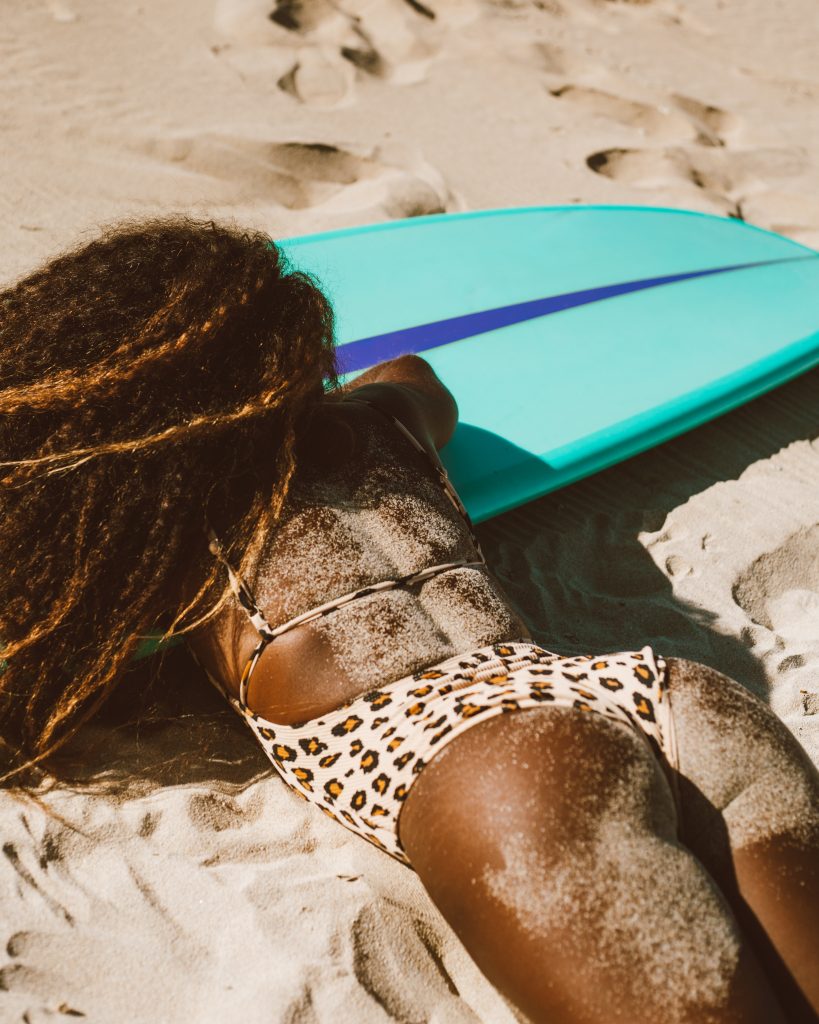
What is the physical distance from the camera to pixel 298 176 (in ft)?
12.3

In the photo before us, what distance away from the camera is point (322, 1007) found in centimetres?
133

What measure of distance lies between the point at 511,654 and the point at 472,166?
332 centimetres

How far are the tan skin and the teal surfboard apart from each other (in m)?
1.19

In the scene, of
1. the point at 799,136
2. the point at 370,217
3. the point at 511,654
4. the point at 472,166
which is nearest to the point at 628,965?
the point at 511,654

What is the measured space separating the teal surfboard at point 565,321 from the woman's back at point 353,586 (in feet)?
2.68

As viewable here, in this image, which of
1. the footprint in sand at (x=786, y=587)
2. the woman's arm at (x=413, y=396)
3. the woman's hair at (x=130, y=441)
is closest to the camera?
the woman's hair at (x=130, y=441)

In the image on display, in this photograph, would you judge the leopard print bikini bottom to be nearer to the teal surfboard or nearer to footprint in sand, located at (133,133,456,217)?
the teal surfboard

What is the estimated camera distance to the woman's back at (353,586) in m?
1.35

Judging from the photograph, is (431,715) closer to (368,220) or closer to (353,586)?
(353,586)

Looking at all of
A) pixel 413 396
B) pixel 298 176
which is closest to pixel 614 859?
pixel 413 396

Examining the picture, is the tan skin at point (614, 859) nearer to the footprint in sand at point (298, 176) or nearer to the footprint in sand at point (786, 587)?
the footprint in sand at point (786, 587)

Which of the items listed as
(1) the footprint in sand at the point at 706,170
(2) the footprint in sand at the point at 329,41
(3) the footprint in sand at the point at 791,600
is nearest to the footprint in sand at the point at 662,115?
(1) the footprint in sand at the point at 706,170

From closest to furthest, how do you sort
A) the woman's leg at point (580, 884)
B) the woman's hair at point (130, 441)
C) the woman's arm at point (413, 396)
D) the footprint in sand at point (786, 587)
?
the woman's leg at point (580, 884), the woman's hair at point (130, 441), the woman's arm at point (413, 396), the footprint in sand at point (786, 587)

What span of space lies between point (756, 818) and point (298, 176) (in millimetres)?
3283
